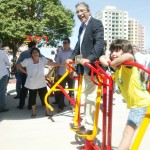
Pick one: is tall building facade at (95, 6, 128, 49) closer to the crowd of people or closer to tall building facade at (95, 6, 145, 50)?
tall building facade at (95, 6, 145, 50)

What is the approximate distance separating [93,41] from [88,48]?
0.40 ft

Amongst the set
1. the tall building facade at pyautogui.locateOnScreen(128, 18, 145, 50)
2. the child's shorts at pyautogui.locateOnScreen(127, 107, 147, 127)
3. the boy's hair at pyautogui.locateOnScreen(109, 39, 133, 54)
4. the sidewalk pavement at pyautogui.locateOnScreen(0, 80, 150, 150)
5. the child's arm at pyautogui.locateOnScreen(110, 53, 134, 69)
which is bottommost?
the sidewalk pavement at pyautogui.locateOnScreen(0, 80, 150, 150)

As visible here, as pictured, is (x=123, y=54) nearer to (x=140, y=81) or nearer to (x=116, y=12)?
(x=140, y=81)

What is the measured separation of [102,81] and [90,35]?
2.95ft

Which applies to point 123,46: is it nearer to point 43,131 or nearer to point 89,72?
point 89,72

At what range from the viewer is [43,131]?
5527mm

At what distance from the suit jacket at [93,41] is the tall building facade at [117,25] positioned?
93.0 metres

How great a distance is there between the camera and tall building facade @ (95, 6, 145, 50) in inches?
4486

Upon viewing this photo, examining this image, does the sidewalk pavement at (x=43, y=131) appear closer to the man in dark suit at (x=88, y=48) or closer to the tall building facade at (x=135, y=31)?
the man in dark suit at (x=88, y=48)

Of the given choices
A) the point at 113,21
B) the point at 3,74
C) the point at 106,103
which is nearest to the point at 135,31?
the point at 113,21

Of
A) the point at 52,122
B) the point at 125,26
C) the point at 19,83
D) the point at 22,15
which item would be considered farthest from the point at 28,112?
the point at 125,26

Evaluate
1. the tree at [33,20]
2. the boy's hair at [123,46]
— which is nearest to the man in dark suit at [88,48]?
the boy's hair at [123,46]

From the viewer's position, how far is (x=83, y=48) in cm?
459

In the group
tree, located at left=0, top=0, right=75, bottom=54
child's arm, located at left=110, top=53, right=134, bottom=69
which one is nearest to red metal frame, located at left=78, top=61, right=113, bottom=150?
child's arm, located at left=110, top=53, right=134, bottom=69
